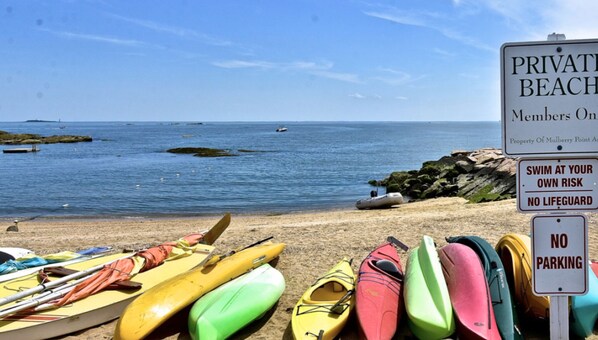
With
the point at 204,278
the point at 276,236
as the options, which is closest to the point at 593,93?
the point at 204,278

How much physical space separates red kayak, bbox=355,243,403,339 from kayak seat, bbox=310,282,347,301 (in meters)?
0.27

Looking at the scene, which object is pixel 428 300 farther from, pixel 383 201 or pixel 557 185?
pixel 383 201

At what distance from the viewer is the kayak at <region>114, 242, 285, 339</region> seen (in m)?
5.06

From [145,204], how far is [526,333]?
22.8m

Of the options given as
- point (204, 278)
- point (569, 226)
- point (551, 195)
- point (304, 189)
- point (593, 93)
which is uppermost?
point (593, 93)

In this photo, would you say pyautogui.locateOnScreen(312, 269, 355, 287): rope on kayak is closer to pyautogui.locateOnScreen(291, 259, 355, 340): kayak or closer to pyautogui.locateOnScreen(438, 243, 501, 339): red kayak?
pyautogui.locateOnScreen(291, 259, 355, 340): kayak

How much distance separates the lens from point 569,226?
3.52m

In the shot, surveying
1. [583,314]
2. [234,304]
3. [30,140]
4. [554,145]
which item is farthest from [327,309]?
[30,140]

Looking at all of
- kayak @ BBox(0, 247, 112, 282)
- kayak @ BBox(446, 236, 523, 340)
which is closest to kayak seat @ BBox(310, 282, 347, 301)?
kayak @ BBox(446, 236, 523, 340)

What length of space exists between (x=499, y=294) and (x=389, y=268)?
4.68 feet

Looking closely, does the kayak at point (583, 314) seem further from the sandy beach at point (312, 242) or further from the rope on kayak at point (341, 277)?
the rope on kayak at point (341, 277)

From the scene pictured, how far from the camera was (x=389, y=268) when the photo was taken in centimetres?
604

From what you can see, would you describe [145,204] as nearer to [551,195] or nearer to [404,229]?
[404,229]

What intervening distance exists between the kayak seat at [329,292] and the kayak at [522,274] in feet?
6.26
